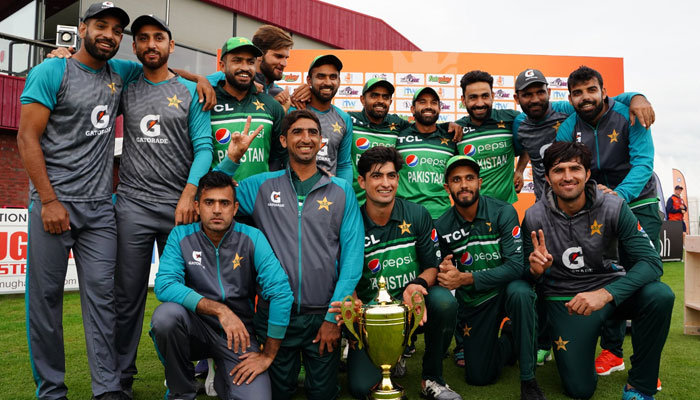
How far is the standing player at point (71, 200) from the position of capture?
9.61ft

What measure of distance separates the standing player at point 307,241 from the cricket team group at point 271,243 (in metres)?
0.01

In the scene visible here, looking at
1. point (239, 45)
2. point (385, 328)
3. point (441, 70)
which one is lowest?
point (385, 328)

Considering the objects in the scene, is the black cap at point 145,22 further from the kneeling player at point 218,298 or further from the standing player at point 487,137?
the standing player at point 487,137

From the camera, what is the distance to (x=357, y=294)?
3.63 meters

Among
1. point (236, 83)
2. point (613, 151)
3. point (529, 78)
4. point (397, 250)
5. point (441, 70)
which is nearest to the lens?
point (397, 250)

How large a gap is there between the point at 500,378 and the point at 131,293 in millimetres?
2645

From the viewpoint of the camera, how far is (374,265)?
3.53 metres

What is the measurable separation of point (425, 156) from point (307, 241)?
1.65m

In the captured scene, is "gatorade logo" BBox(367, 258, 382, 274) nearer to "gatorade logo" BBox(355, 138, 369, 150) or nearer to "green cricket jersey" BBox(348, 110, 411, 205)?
"green cricket jersey" BBox(348, 110, 411, 205)

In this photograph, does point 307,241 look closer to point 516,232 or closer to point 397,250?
point 397,250

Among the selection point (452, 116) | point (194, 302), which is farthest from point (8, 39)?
point (194, 302)

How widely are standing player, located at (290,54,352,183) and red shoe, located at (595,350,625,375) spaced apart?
7.79ft

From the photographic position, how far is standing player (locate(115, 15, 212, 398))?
3.24m

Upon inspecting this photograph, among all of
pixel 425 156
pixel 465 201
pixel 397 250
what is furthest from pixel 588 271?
pixel 425 156
